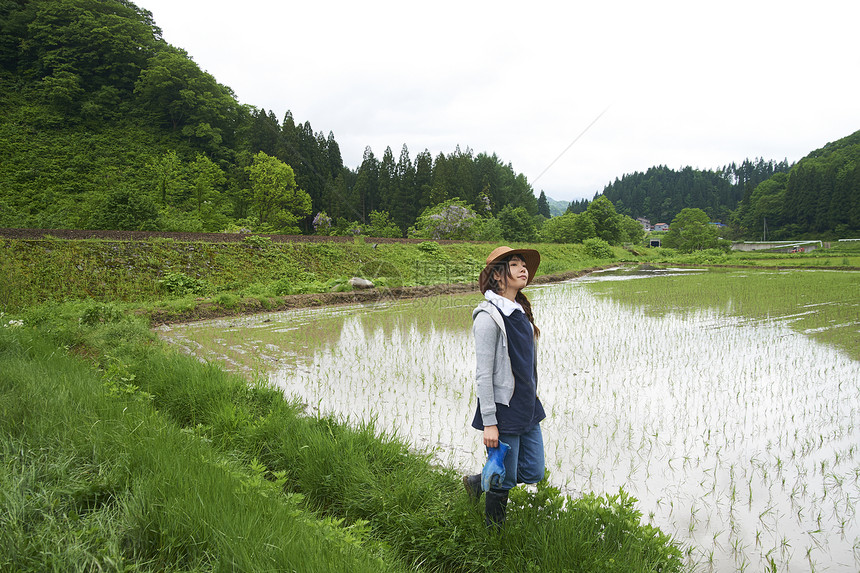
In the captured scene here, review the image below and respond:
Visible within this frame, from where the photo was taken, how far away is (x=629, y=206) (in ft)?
344

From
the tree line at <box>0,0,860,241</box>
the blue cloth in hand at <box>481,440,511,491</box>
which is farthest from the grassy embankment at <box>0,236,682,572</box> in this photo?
the tree line at <box>0,0,860,241</box>

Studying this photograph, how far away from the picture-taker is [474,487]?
2344 millimetres

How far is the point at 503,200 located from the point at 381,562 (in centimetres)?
5115

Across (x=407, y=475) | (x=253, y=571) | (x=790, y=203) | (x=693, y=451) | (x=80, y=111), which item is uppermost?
(x=80, y=111)

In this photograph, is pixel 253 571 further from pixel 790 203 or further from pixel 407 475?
pixel 790 203

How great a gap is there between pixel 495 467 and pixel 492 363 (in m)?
0.48

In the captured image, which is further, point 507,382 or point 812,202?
point 812,202

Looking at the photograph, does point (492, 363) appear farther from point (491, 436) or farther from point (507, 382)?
point (491, 436)

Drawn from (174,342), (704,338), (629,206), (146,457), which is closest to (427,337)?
(174,342)

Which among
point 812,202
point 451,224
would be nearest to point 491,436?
point 451,224

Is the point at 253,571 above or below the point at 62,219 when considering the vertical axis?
below

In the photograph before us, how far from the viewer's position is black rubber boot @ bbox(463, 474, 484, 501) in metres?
2.32

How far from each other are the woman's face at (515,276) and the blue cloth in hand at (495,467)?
0.77 meters

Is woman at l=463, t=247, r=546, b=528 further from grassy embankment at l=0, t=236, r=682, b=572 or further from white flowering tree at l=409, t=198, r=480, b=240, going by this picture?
white flowering tree at l=409, t=198, r=480, b=240
